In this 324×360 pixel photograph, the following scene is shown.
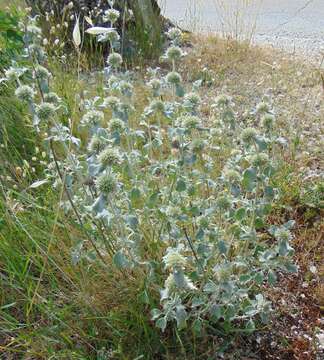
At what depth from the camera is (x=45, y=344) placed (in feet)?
5.44

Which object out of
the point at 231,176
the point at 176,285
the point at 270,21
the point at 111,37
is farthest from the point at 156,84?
the point at 270,21

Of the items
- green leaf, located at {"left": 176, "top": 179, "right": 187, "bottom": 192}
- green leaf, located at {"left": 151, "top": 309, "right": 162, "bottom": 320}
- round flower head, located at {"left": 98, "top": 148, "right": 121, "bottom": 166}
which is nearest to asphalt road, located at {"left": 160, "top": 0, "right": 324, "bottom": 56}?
green leaf, located at {"left": 176, "top": 179, "right": 187, "bottom": 192}

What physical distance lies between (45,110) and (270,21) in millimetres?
5392

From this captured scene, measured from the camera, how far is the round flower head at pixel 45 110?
1508mm

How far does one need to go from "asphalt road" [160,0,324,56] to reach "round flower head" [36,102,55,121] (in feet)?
11.3

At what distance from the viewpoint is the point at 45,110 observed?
151 cm

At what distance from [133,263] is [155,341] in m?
0.33

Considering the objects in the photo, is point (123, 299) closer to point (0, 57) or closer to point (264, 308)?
point (264, 308)

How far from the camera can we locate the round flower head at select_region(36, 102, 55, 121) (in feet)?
4.95

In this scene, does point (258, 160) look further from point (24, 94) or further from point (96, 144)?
point (24, 94)

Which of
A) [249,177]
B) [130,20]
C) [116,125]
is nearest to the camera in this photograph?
[249,177]

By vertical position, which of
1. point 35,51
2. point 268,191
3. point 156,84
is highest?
point 35,51

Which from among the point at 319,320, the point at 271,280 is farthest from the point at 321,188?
the point at 271,280

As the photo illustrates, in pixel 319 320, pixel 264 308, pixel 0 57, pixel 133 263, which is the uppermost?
pixel 0 57
